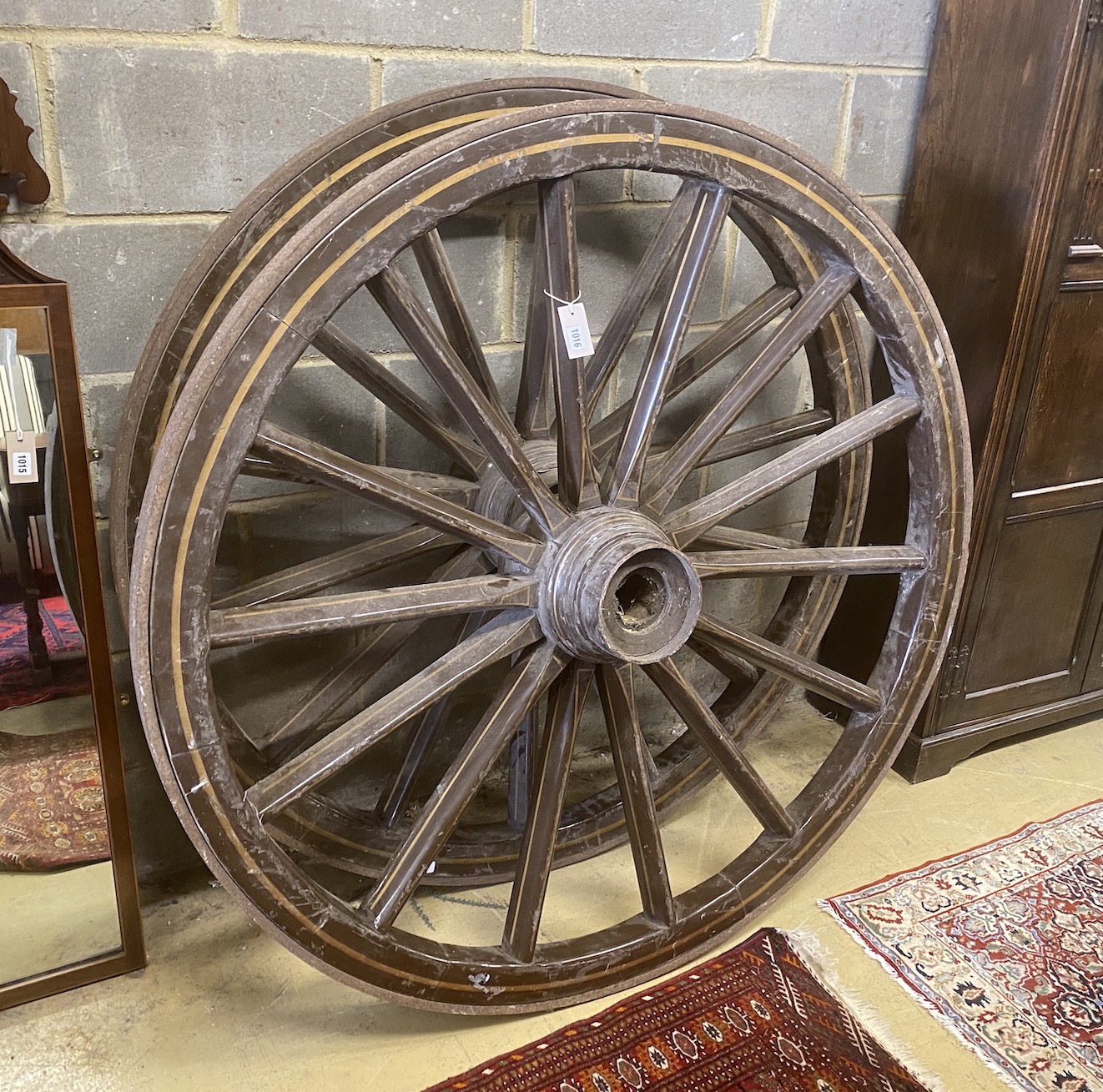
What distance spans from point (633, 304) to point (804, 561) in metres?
0.53

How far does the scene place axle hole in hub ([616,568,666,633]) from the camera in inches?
58.4

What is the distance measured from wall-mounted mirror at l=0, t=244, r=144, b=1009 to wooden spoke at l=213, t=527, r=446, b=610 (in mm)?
220

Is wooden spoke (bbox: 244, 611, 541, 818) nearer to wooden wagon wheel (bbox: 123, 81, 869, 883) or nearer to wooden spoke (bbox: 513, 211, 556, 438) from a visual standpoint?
wooden wagon wheel (bbox: 123, 81, 869, 883)

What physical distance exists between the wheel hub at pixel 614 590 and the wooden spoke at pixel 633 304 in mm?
340

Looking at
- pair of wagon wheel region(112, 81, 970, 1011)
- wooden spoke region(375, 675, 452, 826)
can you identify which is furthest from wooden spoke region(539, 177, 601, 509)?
wooden spoke region(375, 675, 452, 826)

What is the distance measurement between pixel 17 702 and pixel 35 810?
197 mm

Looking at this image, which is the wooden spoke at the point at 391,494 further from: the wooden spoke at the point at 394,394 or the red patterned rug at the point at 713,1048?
the red patterned rug at the point at 713,1048

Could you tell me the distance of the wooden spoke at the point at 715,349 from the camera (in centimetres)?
184

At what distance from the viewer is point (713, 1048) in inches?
65.1

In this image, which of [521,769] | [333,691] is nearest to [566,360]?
[333,691]

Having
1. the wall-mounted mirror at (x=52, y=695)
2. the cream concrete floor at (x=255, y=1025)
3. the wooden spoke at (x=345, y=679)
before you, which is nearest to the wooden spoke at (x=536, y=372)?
the wooden spoke at (x=345, y=679)

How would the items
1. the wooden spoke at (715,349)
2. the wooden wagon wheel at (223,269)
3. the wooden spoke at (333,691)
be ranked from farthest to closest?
1. the wooden spoke at (715,349)
2. the wooden spoke at (333,691)
3. the wooden wagon wheel at (223,269)

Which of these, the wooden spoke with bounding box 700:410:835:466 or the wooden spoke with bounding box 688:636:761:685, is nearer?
the wooden spoke with bounding box 700:410:835:466

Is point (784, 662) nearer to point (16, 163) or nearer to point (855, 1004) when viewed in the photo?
point (855, 1004)
